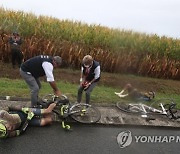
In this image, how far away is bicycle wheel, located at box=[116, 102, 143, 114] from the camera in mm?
10328

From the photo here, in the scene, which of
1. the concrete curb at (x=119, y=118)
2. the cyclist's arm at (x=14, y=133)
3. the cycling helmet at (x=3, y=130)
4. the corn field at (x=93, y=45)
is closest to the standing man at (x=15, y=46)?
the corn field at (x=93, y=45)

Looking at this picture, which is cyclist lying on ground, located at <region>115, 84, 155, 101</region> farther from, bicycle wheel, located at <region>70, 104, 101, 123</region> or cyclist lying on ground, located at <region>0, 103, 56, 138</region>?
cyclist lying on ground, located at <region>0, 103, 56, 138</region>

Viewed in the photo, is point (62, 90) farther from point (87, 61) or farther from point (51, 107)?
point (51, 107)

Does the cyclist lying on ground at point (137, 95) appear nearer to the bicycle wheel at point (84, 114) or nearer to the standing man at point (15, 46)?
the bicycle wheel at point (84, 114)

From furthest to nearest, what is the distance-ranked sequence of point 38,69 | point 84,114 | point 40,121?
point 84,114
point 38,69
point 40,121

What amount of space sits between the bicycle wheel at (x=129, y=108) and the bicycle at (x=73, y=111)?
1426mm

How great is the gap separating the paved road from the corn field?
273 inches

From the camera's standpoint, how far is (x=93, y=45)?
16.6 meters

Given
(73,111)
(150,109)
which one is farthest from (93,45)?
(73,111)

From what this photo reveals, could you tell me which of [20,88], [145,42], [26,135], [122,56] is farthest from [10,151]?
[145,42]

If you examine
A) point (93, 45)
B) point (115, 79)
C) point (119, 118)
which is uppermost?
point (93, 45)

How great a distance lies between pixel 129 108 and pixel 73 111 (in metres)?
2.24

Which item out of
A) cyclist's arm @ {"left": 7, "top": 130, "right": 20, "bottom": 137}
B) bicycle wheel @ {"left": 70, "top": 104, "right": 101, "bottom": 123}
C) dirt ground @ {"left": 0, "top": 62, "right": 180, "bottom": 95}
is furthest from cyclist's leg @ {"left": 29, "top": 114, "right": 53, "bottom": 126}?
dirt ground @ {"left": 0, "top": 62, "right": 180, "bottom": 95}

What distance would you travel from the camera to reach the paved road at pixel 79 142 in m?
7.33
